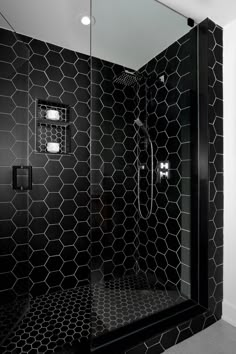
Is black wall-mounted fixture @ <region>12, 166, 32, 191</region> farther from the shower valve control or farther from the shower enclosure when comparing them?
the shower valve control

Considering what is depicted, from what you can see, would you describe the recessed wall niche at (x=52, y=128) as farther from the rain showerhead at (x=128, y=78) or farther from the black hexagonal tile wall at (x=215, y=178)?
the black hexagonal tile wall at (x=215, y=178)

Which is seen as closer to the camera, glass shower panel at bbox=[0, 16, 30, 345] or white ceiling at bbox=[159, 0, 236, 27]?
white ceiling at bbox=[159, 0, 236, 27]

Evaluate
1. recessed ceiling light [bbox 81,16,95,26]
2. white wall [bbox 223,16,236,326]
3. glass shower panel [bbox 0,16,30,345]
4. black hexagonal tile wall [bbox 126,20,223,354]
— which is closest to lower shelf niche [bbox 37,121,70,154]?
glass shower panel [bbox 0,16,30,345]

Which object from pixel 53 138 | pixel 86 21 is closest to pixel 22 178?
pixel 53 138

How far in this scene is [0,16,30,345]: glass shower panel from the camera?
5.43 feet

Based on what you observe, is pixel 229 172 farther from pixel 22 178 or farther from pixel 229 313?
pixel 22 178

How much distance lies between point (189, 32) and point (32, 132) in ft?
4.63

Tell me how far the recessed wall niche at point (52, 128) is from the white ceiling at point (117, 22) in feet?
1.75

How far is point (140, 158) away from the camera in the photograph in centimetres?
194

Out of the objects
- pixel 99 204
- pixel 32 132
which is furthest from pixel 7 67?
pixel 99 204

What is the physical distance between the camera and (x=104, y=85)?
5.92 ft

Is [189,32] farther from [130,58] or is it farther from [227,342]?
[227,342]

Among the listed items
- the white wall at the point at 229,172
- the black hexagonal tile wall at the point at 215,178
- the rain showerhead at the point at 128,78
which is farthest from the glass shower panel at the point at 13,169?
the white wall at the point at 229,172

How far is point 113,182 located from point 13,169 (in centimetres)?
81
